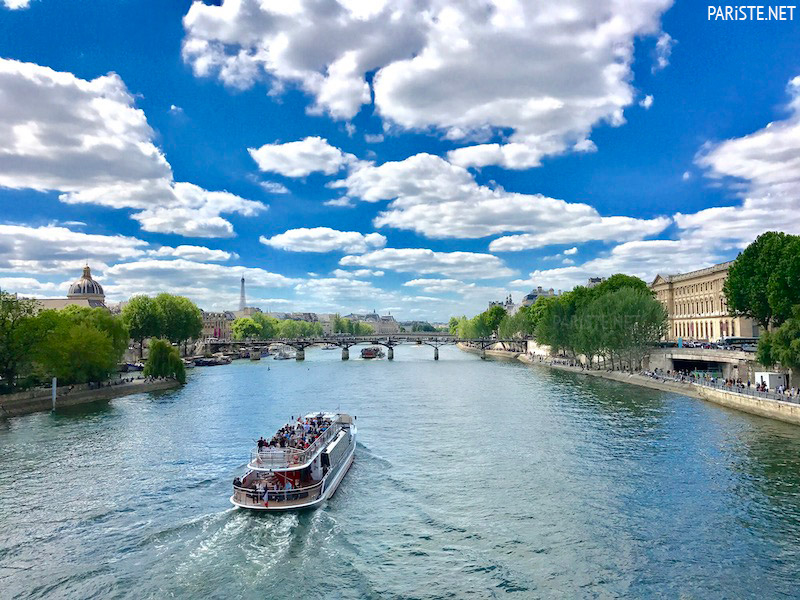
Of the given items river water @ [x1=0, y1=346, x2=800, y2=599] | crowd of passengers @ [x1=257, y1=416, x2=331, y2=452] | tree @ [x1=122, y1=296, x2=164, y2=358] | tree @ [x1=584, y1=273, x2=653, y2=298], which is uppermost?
tree @ [x1=584, y1=273, x2=653, y2=298]

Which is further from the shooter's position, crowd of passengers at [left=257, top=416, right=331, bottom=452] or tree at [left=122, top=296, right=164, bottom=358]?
tree at [left=122, top=296, right=164, bottom=358]

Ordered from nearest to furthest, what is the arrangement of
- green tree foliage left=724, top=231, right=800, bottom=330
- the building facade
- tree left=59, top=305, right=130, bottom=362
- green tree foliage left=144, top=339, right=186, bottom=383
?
1. green tree foliage left=724, top=231, right=800, bottom=330
2. green tree foliage left=144, top=339, right=186, bottom=383
3. tree left=59, top=305, right=130, bottom=362
4. the building facade

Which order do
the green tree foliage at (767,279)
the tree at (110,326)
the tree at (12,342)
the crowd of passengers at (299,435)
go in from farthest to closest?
the tree at (110,326)
the green tree foliage at (767,279)
the tree at (12,342)
the crowd of passengers at (299,435)

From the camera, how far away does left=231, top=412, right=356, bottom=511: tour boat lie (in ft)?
92.1

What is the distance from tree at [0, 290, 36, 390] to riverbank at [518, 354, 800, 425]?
64.9 metres

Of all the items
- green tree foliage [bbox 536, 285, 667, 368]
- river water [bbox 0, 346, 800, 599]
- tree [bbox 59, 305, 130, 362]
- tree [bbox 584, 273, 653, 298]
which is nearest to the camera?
river water [bbox 0, 346, 800, 599]

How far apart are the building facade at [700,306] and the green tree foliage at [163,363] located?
253 ft

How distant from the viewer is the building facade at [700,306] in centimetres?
9778

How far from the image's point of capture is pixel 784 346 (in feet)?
A: 178

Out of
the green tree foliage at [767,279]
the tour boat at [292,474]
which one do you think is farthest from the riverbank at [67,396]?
the green tree foliage at [767,279]

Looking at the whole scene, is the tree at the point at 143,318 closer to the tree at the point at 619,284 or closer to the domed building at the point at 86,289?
the domed building at the point at 86,289

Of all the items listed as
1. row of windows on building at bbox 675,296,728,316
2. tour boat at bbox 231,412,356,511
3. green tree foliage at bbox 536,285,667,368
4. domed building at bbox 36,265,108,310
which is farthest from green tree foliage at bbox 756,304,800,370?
domed building at bbox 36,265,108,310

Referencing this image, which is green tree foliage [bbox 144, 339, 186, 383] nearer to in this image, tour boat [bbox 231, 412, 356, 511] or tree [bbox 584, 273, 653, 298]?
tour boat [bbox 231, 412, 356, 511]

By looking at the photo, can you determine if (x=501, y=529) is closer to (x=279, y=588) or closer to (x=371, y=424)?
(x=279, y=588)
